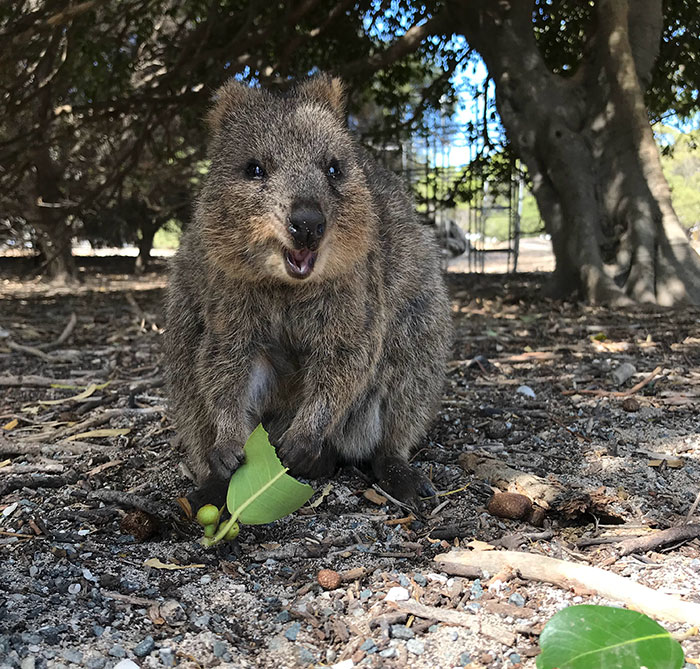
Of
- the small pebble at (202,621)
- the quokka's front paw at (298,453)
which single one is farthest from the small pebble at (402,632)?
the quokka's front paw at (298,453)

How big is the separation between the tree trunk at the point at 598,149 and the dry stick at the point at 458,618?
6.88 meters

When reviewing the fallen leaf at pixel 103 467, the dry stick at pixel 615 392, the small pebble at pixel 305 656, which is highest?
the dry stick at pixel 615 392

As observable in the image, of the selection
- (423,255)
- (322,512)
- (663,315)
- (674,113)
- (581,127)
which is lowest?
(322,512)

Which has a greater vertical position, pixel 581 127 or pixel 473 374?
pixel 581 127

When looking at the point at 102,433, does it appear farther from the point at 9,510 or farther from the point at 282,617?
the point at 282,617

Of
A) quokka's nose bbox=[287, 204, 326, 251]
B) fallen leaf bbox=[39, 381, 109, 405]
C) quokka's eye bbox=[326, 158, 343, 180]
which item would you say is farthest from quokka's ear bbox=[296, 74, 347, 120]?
fallen leaf bbox=[39, 381, 109, 405]

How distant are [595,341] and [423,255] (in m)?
3.15

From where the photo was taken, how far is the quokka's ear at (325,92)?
3.17m

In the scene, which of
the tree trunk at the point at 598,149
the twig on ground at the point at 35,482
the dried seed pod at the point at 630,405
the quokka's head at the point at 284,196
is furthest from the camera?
the tree trunk at the point at 598,149

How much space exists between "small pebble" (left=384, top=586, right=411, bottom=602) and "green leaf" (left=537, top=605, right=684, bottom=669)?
60 centimetres

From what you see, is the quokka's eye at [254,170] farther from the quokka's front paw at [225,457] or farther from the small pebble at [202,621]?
the small pebble at [202,621]

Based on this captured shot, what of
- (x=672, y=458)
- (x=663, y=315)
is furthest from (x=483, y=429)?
(x=663, y=315)

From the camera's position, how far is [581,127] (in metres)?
8.90

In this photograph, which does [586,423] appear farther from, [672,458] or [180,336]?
[180,336]
